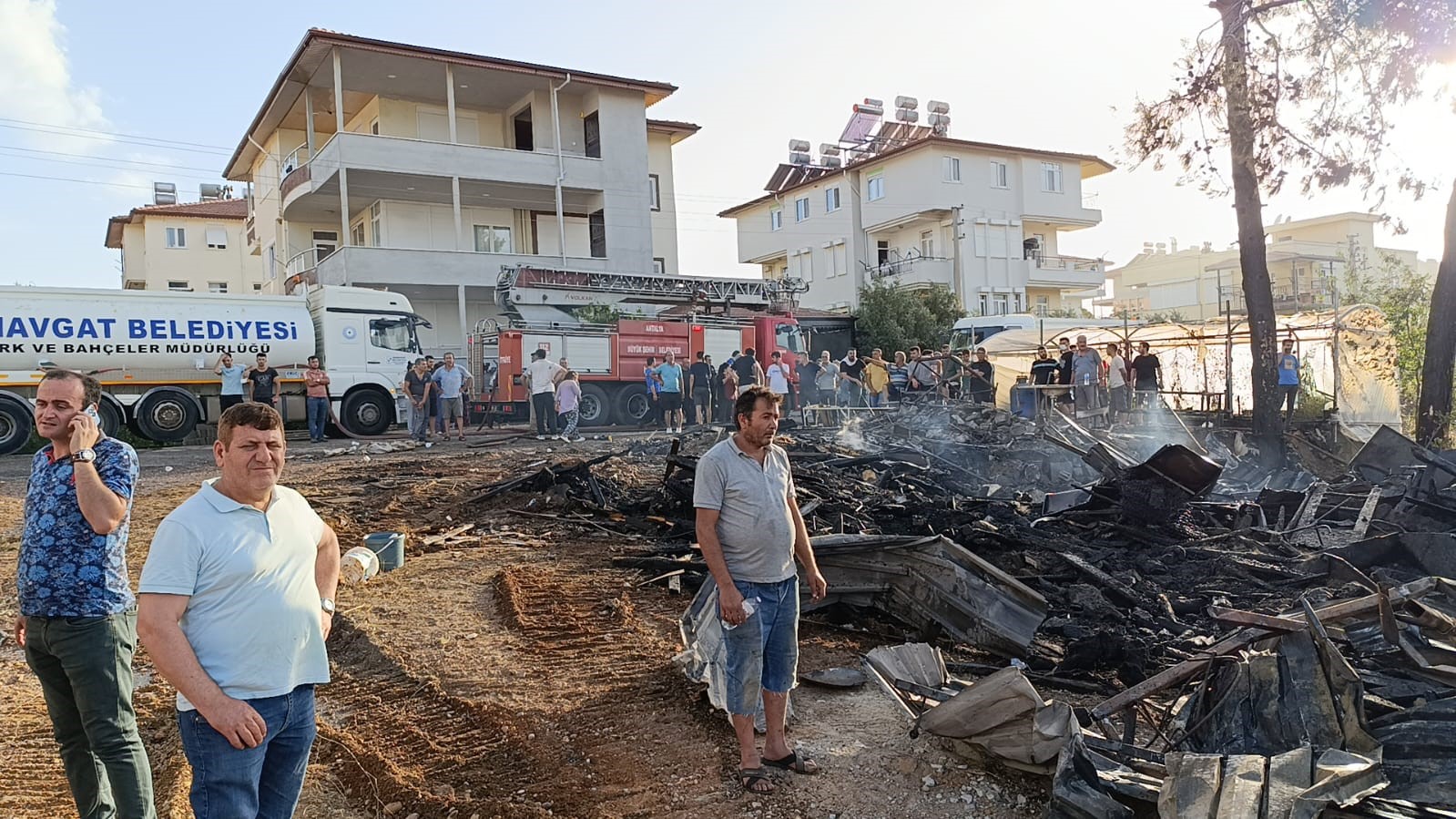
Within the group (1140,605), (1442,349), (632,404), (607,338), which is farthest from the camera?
(632,404)

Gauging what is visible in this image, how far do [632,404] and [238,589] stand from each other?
20.2m

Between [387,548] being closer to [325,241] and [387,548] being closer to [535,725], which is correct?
[535,725]

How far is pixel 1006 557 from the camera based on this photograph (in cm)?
767

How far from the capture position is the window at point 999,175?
40.5 metres

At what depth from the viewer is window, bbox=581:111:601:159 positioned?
30.7 metres

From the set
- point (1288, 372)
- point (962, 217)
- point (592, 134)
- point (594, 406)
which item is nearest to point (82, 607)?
point (1288, 372)

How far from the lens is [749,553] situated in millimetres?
3988

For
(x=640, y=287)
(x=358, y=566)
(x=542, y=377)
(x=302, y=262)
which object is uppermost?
(x=302, y=262)

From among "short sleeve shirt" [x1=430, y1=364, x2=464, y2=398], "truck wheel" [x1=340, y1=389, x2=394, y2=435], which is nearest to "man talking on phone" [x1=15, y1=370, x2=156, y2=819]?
"short sleeve shirt" [x1=430, y1=364, x2=464, y2=398]

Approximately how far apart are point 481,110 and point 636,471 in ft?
75.9

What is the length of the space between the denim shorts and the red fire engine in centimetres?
1696

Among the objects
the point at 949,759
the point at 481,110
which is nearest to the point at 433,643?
the point at 949,759

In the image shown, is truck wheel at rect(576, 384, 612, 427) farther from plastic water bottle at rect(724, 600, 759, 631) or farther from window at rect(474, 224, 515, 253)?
plastic water bottle at rect(724, 600, 759, 631)

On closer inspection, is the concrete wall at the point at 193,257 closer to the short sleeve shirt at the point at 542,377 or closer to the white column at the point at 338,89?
the white column at the point at 338,89
